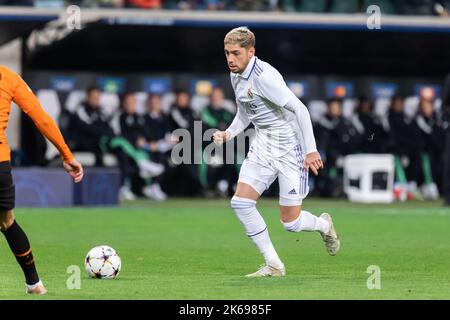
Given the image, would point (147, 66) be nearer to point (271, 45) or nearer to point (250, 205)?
point (271, 45)

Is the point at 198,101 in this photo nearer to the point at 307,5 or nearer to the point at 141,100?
the point at 141,100

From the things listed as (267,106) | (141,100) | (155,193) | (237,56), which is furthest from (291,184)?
(141,100)

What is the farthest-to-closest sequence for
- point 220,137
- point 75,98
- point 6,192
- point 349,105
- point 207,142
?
1. point 349,105
2. point 75,98
3. point 207,142
4. point 220,137
5. point 6,192

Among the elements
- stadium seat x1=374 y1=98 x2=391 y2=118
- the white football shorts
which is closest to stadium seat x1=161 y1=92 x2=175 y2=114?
stadium seat x1=374 y1=98 x2=391 y2=118

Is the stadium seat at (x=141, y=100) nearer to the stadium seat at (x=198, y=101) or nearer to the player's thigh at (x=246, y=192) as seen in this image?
the stadium seat at (x=198, y=101)

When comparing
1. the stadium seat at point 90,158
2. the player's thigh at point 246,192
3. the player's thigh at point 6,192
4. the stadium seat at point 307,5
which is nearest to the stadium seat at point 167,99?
the stadium seat at point 90,158

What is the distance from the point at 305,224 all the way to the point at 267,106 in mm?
1154

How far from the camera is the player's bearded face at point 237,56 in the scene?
10922 mm

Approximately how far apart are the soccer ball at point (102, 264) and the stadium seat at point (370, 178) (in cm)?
1472

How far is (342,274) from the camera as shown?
455 inches

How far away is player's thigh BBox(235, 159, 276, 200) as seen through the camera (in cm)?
1127

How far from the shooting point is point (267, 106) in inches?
444

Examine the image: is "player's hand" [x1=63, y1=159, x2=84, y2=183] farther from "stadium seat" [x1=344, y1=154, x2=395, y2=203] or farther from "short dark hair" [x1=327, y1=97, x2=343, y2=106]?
"short dark hair" [x1=327, y1=97, x2=343, y2=106]

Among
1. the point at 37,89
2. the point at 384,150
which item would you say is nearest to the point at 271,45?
the point at 384,150
